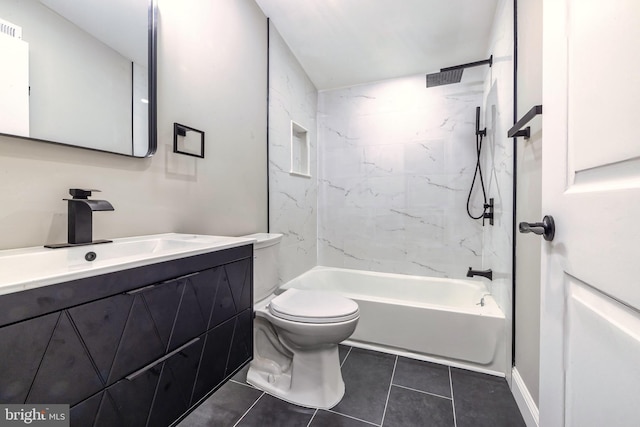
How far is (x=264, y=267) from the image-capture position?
1.59 m

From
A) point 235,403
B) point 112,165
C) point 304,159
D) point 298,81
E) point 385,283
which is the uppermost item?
point 298,81

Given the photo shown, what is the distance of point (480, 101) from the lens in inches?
96.1

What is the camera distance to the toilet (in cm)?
135

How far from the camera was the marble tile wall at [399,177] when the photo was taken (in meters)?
2.53

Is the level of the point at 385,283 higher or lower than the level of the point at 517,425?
higher

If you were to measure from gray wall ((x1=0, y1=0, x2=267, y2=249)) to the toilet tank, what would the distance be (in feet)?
1.12

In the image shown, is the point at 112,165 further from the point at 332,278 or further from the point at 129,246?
the point at 332,278

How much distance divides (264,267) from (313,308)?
39 centimetres

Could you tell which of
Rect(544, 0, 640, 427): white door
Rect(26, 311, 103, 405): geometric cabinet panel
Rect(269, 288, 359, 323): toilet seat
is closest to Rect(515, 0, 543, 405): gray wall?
Rect(544, 0, 640, 427): white door

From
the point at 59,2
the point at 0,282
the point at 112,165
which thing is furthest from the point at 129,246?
the point at 59,2

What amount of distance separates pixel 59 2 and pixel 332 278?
2634 mm

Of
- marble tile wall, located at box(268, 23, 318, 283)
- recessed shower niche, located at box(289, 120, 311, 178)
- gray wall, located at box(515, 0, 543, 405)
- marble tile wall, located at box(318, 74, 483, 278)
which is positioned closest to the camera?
gray wall, located at box(515, 0, 543, 405)

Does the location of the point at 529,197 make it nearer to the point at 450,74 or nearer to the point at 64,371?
the point at 450,74

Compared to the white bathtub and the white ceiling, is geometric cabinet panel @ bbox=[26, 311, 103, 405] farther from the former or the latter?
the white ceiling
